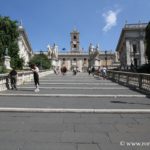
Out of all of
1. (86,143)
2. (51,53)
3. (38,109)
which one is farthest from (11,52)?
(86,143)

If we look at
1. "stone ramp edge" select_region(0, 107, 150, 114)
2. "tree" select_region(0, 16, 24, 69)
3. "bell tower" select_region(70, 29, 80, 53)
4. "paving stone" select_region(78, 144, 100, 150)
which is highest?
"bell tower" select_region(70, 29, 80, 53)

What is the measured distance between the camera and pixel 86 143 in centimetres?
616

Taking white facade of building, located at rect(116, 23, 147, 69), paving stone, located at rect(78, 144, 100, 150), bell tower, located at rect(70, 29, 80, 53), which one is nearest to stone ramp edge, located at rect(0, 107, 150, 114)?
paving stone, located at rect(78, 144, 100, 150)

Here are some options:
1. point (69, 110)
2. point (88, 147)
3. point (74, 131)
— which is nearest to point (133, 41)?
point (69, 110)

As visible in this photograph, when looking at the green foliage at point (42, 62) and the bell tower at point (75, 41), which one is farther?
the bell tower at point (75, 41)

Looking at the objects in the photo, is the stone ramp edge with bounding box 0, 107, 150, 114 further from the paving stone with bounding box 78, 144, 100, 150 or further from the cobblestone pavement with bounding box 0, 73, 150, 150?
the paving stone with bounding box 78, 144, 100, 150

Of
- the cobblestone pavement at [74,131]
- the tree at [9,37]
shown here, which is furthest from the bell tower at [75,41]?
the cobblestone pavement at [74,131]

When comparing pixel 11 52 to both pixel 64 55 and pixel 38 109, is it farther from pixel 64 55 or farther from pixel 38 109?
pixel 64 55

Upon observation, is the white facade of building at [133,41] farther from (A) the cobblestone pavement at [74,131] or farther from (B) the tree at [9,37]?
(A) the cobblestone pavement at [74,131]

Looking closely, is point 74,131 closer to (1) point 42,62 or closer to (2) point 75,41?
(1) point 42,62

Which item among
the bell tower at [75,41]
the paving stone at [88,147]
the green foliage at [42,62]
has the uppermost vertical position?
the bell tower at [75,41]

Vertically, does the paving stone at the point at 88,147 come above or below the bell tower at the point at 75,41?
below

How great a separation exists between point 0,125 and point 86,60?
139529 millimetres

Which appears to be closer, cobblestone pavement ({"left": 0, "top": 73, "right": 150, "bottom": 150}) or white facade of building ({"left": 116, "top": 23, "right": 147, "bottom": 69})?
cobblestone pavement ({"left": 0, "top": 73, "right": 150, "bottom": 150})
